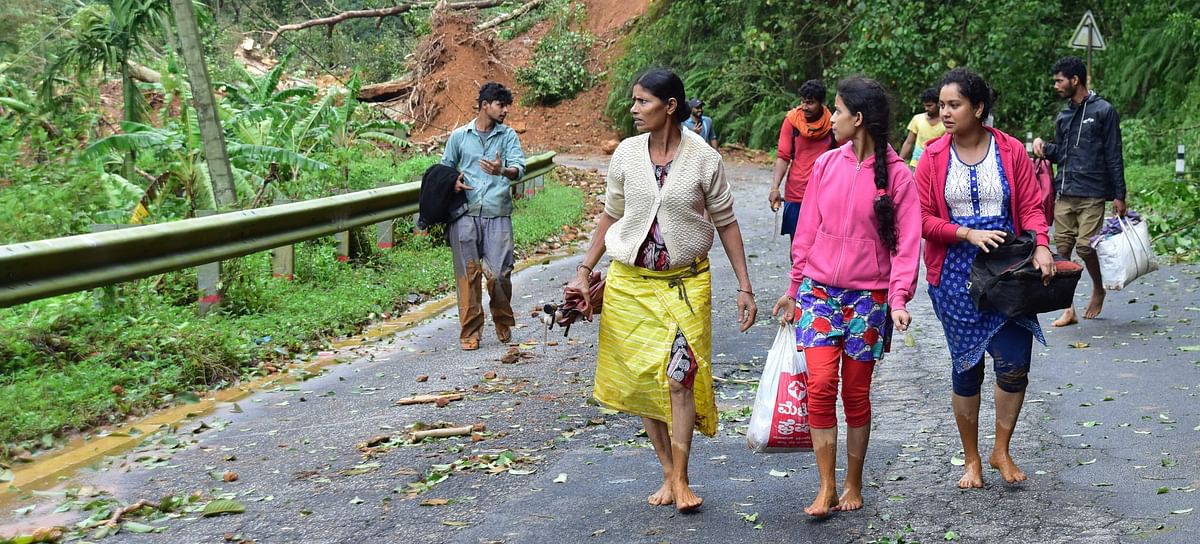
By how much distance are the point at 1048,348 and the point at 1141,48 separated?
15649 millimetres

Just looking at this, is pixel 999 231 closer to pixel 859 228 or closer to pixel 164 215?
pixel 859 228

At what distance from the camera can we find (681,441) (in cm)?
514

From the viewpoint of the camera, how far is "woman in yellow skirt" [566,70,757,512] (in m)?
5.22

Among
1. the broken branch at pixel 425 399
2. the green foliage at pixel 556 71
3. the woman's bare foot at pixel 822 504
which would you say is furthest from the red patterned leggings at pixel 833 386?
the green foliage at pixel 556 71

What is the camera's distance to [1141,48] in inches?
878

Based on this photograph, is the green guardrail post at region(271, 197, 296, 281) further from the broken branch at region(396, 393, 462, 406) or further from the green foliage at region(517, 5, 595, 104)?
the green foliage at region(517, 5, 595, 104)

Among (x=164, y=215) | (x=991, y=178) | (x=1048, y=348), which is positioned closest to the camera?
(x=991, y=178)

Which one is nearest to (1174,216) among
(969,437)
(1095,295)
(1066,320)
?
(1095,295)

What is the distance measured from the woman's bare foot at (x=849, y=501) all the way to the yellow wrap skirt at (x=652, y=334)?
2.12 ft

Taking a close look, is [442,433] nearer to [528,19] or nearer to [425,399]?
[425,399]

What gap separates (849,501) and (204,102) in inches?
301

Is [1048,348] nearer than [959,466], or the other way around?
[959,466]

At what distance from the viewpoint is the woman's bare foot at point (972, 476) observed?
536 centimetres

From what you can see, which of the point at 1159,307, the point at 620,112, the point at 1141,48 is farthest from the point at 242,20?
the point at 1159,307
